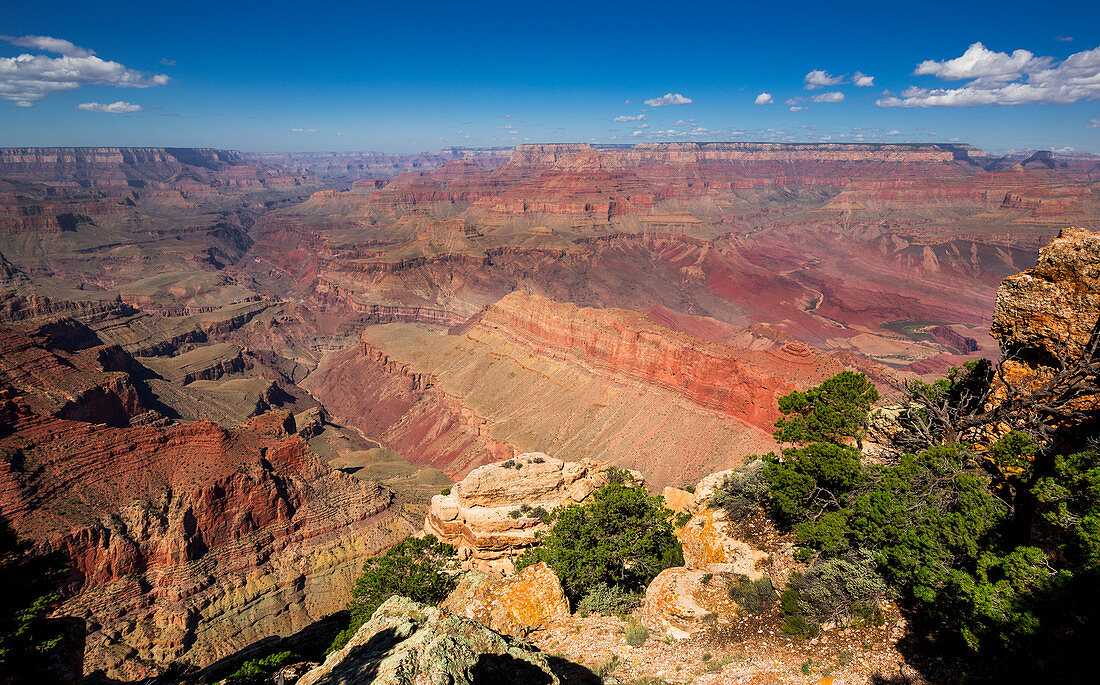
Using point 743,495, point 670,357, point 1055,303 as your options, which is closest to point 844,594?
point 743,495

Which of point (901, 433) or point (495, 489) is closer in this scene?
point (901, 433)

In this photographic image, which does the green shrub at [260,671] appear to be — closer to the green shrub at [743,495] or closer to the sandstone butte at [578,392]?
the green shrub at [743,495]

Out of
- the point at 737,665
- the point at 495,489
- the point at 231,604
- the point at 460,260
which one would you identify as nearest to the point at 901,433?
the point at 737,665

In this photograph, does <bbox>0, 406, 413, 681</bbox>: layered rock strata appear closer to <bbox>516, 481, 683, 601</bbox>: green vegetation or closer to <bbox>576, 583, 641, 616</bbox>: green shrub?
<bbox>516, 481, 683, 601</bbox>: green vegetation

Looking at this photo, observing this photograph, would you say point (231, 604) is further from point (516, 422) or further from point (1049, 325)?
point (1049, 325)

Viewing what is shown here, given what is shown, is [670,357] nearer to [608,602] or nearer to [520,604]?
[608,602]
